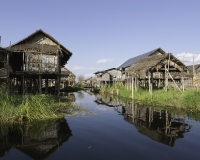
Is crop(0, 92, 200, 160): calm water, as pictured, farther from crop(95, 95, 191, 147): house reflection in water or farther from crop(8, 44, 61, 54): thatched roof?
crop(8, 44, 61, 54): thatched roof

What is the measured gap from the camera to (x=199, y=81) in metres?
26.9

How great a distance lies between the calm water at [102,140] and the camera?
557cm

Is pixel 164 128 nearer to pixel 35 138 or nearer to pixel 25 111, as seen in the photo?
pixel 35 138

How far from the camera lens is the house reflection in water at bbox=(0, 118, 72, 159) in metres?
5.83

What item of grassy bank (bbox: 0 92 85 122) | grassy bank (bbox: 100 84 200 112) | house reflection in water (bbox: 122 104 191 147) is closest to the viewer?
house reflection in water (bbox: 122 104 191 147)

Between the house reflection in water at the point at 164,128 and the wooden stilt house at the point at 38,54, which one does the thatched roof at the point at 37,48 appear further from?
the house reflection in water at the point at 164,128

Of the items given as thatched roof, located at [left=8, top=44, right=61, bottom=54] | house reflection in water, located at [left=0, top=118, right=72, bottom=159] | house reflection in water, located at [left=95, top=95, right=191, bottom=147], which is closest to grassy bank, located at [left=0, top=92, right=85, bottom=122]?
house reflection in water, located at [left=0, top=118, right=72, bottom=159]

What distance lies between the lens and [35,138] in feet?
22.7

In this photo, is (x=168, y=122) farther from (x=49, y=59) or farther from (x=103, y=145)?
(x=49, y=59)

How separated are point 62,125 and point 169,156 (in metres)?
5.12

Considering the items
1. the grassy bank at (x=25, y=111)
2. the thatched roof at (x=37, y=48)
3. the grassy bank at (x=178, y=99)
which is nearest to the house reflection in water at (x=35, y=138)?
the grassy bank at (x=25, y=111)

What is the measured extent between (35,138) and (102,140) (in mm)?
2584

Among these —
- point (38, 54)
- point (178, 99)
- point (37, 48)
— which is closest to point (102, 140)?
point (178, 99)

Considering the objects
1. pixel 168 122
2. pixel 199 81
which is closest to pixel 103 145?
pixel 168 122
